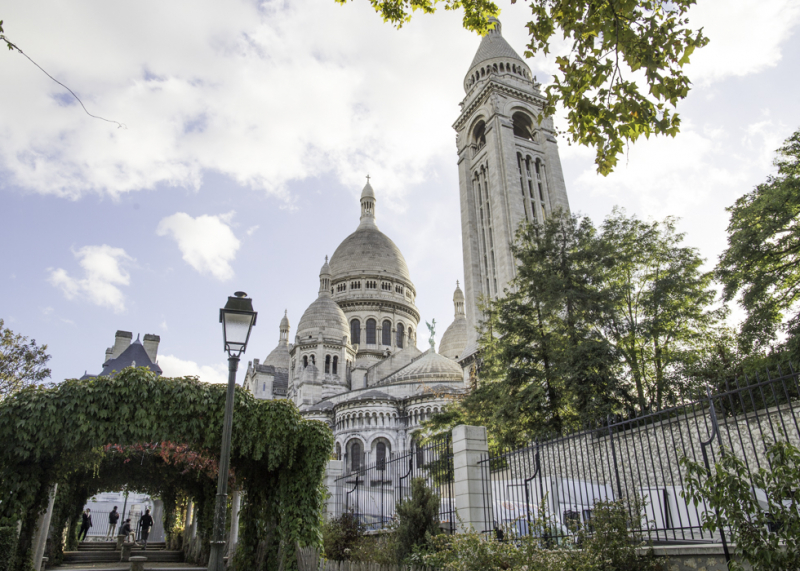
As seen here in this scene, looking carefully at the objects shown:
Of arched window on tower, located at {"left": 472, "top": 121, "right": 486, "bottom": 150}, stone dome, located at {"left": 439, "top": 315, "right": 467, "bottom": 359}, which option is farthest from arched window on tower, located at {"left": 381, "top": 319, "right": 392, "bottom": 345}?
arched window on tower, located at {"left": 472, "top": 121, "right": 486, "bottom": 150}

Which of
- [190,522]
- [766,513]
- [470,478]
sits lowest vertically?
[766,513]

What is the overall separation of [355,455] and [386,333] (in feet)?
74.1

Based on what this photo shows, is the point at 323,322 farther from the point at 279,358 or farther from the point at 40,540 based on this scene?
the point at 40,540

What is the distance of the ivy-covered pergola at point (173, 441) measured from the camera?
9703 mm

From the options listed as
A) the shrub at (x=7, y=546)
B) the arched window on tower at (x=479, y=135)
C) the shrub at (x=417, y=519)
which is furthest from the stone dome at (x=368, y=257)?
the shrub at (x=7, y=546)

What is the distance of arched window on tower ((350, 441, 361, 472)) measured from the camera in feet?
131

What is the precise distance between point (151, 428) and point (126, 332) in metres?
30.2

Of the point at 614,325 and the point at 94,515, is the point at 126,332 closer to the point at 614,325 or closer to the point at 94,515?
the point at 94,515

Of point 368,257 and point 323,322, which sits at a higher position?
point 368,257

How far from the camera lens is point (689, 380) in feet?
61.9

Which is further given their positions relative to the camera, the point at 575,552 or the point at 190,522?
the point at 190,522

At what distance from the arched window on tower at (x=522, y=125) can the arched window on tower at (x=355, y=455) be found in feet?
88.8

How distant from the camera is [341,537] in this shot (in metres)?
12.9

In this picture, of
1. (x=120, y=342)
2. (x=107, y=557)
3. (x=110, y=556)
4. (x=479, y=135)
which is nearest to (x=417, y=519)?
(x=107, y=557)
